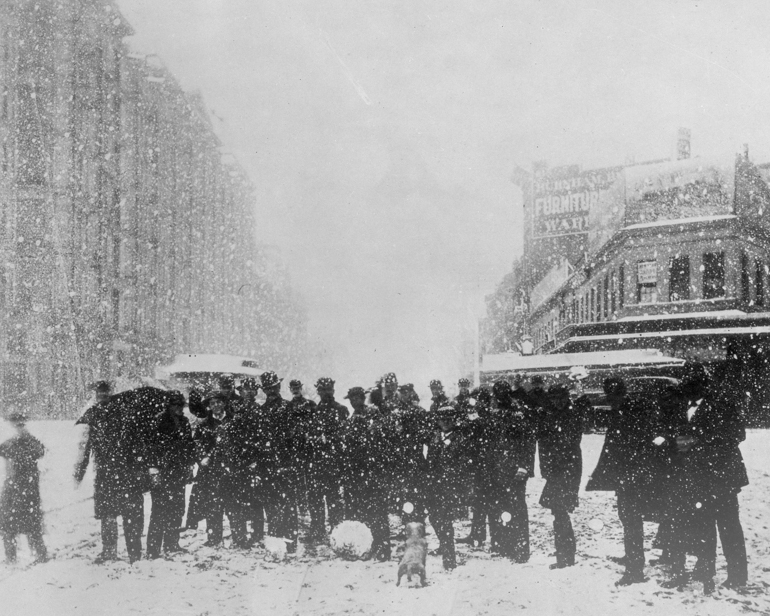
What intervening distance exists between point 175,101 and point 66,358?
11.2 feet

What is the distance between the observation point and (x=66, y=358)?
24.5 ft

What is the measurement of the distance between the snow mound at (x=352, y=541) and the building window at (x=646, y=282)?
45.3 feet

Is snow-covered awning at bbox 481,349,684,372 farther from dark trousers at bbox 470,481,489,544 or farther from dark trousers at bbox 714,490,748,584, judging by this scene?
dark trousers at bbox 714,490,748,584

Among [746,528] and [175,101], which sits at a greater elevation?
[175,101]

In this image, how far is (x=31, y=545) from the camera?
584 centimetres

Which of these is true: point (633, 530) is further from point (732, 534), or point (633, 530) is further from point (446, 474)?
point (446, 474)

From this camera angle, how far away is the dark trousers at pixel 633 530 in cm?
497

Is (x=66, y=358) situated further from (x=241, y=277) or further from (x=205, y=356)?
(x=241, y=277)

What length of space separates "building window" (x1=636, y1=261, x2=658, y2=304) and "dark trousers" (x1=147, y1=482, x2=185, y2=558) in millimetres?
14737

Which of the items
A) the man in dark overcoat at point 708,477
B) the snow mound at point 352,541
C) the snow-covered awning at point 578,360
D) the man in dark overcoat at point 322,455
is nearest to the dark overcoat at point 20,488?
the man in dark overcoat at point 322,455

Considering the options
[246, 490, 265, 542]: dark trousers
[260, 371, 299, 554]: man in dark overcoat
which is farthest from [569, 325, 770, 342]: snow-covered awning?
[246, 490, 265, 542]: dark trousers

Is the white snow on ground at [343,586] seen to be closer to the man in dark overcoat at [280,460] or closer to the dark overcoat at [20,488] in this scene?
the man in dark overcoat at [280,460]

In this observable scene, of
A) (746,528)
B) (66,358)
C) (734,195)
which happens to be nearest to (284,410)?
(66,358)

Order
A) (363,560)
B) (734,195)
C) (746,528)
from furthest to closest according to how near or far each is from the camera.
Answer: (734,195), (746,528), (363,560)
